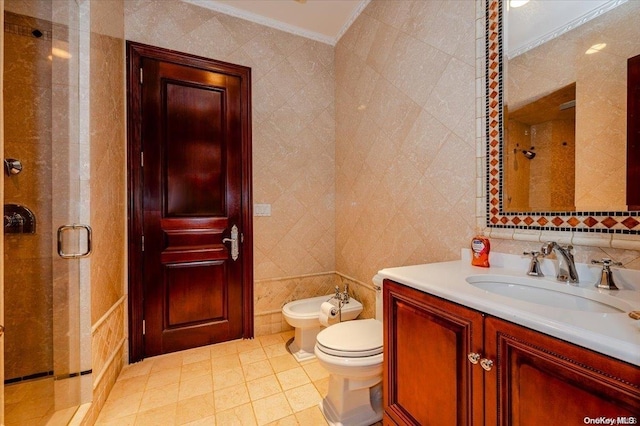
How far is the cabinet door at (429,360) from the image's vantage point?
826mm

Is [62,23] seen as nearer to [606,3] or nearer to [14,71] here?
[14,71]

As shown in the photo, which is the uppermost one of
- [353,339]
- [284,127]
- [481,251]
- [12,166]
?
[284,127]

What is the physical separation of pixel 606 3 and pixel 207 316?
277cm

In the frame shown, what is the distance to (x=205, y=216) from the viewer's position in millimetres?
2182

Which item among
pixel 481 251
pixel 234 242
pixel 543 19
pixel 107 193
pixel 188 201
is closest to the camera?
pixel 543 19

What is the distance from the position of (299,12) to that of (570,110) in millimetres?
2087

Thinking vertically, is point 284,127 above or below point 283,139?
above

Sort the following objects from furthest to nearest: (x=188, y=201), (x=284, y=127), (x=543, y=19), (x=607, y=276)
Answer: (x=284, y=127)
(x=188, y=201)
(x=543, y=19)
(x=607, y=276)

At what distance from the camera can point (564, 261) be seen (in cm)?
102

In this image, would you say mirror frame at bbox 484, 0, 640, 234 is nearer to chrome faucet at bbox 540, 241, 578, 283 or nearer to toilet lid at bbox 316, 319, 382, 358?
chrome faucet at bbox 540, 241, 578, 283

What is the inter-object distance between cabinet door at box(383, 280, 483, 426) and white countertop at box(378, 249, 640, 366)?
0.15 feet

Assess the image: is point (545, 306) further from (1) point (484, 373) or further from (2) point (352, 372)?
(2) point (352, 372)

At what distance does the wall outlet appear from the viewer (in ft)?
7.65

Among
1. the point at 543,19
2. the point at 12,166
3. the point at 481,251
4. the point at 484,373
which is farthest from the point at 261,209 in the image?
the point at 543,19
